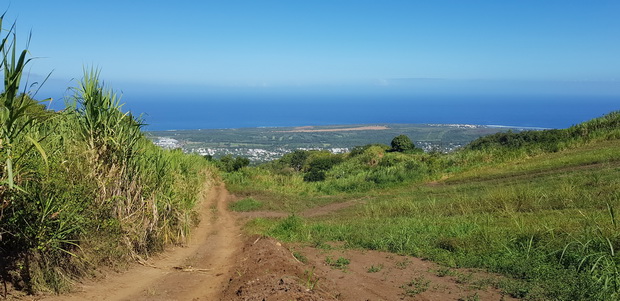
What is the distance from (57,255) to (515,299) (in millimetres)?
4875

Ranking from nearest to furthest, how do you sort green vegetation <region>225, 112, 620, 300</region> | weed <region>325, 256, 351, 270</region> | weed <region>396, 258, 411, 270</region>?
green vegetation <region>225, 112, 620, 300</region> < weed <region>396, 258, 411, 270</region> < weed <region>325, 256, 351, 270</region>

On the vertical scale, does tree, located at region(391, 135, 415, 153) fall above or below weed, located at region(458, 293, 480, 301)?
above

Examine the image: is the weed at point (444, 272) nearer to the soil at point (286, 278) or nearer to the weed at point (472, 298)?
the soil at point (286, 278)

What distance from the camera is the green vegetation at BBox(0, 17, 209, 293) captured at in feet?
15.0

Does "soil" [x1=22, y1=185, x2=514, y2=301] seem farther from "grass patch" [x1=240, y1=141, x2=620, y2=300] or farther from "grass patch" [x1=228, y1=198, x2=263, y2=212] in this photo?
"grass patch" [x1=228, y1=198, x2=263, y2=212]

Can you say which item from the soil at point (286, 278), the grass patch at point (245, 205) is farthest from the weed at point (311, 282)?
the grass patch at point (245, 205)

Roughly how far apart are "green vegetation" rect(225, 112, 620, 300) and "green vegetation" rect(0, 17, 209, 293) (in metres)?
3.12

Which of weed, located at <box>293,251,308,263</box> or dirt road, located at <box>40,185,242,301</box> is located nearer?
dirt road, located at <box>40,185,242,301</box>

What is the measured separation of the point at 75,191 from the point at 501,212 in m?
7.58

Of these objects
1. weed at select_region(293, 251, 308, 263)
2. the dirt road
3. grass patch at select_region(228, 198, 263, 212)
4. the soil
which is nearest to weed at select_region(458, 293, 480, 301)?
the soil

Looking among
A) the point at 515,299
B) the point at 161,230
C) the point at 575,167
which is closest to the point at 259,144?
the point at 575,167

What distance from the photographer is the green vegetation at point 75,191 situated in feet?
15.0

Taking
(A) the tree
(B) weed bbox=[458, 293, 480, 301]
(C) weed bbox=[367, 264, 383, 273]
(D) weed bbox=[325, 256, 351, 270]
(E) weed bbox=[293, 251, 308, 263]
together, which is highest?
(A) the tree

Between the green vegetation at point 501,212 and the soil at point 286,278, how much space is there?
1.17 ft
